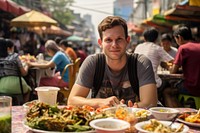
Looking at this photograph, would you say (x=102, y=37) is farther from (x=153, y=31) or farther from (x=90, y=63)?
(x=153, y=31)

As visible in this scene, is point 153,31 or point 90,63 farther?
point 153,31

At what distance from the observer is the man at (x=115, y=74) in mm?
2561

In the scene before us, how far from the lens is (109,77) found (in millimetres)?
2742

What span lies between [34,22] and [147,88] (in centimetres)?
796

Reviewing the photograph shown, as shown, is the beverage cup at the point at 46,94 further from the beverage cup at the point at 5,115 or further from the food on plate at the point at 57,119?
the beverage cup at the point at 5,115

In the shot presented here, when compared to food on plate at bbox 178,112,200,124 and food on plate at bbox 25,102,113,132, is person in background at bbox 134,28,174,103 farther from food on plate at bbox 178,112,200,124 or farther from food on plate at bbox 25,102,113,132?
food on plate at bbox 25,102,113,132

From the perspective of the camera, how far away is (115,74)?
274 centimetres

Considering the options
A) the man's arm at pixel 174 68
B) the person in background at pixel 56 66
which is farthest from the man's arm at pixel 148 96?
the person in background at pixel 56 66

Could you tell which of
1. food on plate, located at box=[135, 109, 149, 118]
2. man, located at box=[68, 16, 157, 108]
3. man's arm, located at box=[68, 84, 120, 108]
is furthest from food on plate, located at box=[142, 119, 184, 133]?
man, located at box=[68, 16, 157, 108]

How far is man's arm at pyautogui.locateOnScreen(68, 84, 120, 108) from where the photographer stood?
213cm

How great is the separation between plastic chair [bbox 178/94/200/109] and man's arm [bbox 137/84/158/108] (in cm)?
264

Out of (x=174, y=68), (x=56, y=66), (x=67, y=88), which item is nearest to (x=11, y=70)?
(x=67, y=88)

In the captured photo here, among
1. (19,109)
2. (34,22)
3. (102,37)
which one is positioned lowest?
(19,109)

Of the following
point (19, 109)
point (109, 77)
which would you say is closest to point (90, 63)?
point (109, 77)
